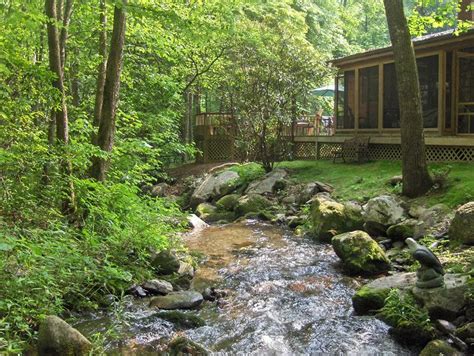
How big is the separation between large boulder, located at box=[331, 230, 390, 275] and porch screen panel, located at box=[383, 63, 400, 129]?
8.55m

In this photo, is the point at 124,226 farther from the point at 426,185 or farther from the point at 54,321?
the point at 426,185

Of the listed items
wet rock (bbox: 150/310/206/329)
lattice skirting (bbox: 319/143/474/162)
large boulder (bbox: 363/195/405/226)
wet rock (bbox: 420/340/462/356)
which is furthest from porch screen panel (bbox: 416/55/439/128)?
wet rock (bbox: 150/310/206/329)

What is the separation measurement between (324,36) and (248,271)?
22583mm

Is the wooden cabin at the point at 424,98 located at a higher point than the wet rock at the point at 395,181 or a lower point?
higher

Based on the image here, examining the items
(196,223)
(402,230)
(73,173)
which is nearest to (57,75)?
(73,173)

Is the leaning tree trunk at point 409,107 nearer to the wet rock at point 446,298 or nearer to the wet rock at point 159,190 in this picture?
the wet rock at point 446,298

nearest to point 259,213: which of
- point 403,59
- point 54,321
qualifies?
point 403,59

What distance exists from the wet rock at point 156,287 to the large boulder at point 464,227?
4.42 metres

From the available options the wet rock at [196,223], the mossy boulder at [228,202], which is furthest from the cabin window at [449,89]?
the wet rock at [196,223]

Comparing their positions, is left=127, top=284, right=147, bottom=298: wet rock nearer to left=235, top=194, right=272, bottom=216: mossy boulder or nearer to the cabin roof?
left=235, top=194, right=272, bottom=216: mossy boulder

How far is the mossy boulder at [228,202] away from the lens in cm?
1417

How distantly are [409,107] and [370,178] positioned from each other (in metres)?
3.07

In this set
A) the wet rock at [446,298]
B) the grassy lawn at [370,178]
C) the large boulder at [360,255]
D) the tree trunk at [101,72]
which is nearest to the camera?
the wet rock at [446,298]

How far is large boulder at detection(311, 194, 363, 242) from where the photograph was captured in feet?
31.9
